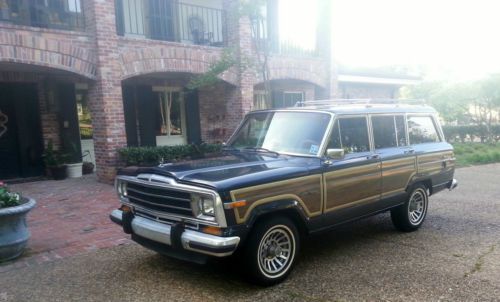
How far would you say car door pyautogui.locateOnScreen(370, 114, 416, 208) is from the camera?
521 centimetres

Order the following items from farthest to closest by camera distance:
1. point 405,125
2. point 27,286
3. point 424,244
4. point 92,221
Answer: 1. point 92,221
2. point 405,125
3. point 424,244
4. point 27,286

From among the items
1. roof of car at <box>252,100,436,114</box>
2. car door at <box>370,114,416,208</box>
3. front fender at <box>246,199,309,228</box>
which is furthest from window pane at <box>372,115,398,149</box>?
front fender at <box>246,199,309,228</box>

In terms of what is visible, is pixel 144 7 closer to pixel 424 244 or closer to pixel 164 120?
pixel 164 120

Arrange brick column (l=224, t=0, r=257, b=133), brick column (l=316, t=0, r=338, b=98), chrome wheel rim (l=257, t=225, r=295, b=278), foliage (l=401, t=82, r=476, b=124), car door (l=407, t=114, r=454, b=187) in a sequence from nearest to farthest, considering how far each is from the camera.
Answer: chrome wheel rim (l=257, t=225, r=295, b=278) → car door (l=407, t=114, r=454, b=187) → brick column (l=224, t=0, r=257, b=133) → brick column (l=316, t=0, r=338, b=98) → foliage (l=401, t=82, r=476, b=124)

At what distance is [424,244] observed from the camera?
17.0ft

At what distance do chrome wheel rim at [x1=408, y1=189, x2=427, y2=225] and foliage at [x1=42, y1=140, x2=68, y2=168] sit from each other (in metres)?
8.47

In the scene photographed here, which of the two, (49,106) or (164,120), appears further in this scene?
(164,120)

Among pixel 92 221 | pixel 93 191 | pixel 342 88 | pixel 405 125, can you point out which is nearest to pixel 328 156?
pixel 405 125

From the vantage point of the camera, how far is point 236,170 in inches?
158

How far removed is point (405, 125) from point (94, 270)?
14.4ft

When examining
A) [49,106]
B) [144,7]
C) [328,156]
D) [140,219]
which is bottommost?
[140,219]

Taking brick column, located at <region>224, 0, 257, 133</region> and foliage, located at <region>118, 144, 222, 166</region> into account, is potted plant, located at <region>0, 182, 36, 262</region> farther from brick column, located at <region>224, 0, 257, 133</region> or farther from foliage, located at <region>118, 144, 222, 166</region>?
brick column, located at <region>224, 0, 257, 133</region>

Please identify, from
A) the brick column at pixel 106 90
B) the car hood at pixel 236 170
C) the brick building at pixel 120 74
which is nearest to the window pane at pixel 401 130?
the car hood at pixel 236 170

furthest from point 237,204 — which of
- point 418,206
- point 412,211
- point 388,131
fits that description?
point 418,206
